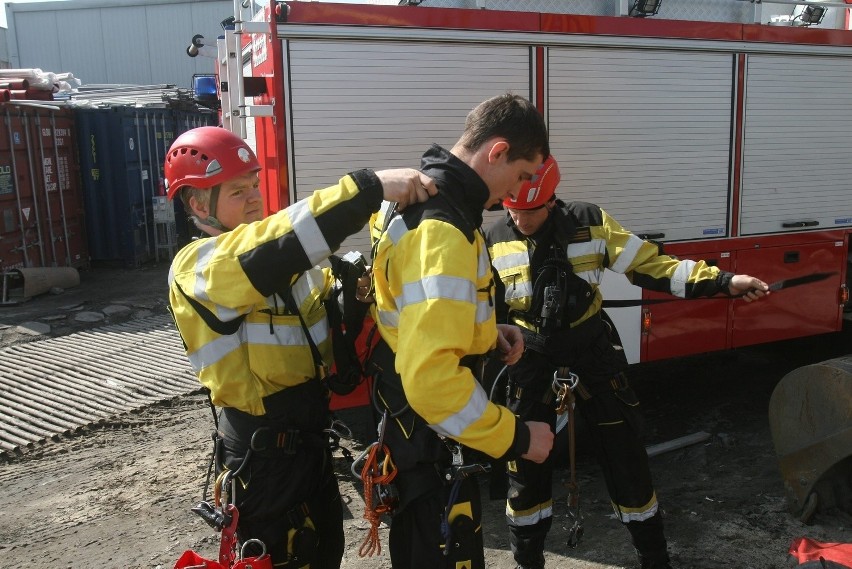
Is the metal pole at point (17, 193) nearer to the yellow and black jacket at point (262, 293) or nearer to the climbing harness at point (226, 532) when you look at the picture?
the yellow and black jacket at point (262, 293)

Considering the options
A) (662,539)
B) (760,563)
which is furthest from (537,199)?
(760,563)

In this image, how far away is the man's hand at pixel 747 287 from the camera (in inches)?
130

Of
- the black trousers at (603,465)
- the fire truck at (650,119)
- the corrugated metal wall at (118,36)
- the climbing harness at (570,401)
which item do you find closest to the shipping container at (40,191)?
the fire truck at (650,119)

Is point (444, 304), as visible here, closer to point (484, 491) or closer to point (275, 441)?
point (275, 441)

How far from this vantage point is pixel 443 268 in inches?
78.4

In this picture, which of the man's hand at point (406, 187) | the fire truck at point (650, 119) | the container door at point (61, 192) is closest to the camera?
the man's hand at point (406, 187)

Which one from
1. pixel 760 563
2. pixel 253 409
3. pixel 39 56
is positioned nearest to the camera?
pixel 253 409

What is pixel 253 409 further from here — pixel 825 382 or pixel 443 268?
pixel 825 382

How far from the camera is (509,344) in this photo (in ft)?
8.70

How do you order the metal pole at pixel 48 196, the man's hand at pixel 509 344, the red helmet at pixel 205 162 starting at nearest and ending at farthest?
the red helmet at pixel 205 162
the man's hand at pixel 509 344
the metal pole at pixel 48 196

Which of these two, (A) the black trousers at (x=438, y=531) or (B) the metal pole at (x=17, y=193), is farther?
(B) the metal pole at (x=17, y=193)

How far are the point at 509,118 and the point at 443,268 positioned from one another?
1.77 ft

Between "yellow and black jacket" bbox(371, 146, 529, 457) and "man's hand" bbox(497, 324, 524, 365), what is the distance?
368 millimetres

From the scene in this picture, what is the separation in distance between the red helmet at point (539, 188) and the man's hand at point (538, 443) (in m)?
1.31
